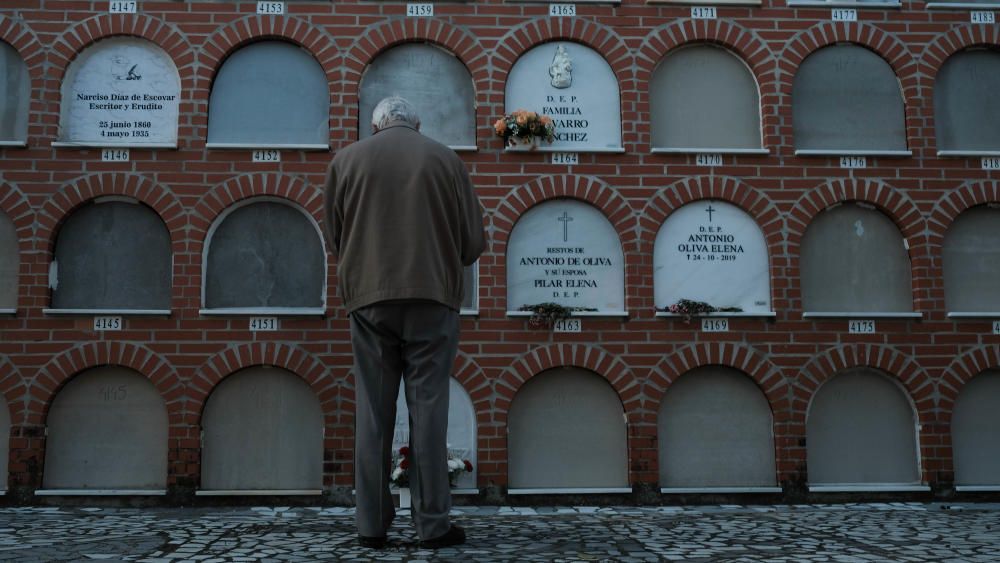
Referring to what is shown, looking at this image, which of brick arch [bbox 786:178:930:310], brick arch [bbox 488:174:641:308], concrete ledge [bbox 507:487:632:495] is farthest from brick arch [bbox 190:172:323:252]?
brick arch [bbox 786:178:930:310]

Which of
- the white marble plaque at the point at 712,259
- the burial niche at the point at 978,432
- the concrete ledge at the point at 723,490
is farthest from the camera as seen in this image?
the white marble plaque at the point at 712,259

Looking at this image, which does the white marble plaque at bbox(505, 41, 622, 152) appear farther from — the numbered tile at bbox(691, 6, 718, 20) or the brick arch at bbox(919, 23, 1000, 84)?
the brick arch at bbox(919, 23, 1000, 84)

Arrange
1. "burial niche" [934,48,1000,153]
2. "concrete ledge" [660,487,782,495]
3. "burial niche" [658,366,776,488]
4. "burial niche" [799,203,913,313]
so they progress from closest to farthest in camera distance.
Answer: "concrete ledge" [660,487,782,495] → "burial niche" [658,366,776,488] → "burial niche" [799,203,913,313] → "burial niche" [934,48,1000,153]

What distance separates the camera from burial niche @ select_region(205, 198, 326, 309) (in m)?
10.2

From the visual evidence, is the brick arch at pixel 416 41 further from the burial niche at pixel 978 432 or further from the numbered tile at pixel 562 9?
the burial niche at pixel 978 432

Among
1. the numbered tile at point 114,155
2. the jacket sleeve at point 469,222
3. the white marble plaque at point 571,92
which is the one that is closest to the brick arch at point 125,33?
the numbered tile at point 114,155

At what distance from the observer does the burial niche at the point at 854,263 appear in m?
10.6

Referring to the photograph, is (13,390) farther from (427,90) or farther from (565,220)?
(565,220)

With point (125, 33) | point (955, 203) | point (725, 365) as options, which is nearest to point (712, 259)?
point (725, 365)

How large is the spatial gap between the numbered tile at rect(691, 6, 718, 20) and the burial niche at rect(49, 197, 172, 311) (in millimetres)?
6377

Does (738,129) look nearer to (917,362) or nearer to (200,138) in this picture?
(917,362)

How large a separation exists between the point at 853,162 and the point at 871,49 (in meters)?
1.38

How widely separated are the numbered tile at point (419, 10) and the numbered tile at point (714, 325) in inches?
180

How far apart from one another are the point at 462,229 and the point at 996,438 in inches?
292
